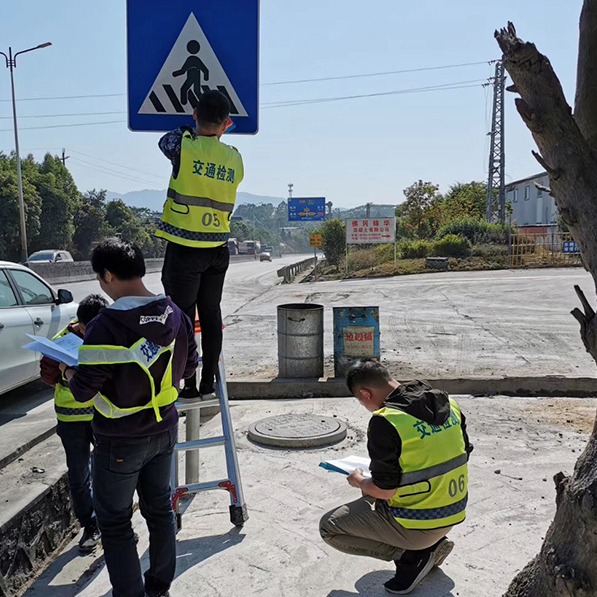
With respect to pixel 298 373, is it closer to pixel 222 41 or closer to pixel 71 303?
pixel 71 303

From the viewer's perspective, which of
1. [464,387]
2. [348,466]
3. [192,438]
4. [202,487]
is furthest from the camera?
[464,387]

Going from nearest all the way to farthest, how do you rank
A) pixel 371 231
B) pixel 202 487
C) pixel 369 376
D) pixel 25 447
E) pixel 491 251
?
pixel 369 376, pixel 202 487, pixel 25 447, pixel 371 231, pixel 491 251

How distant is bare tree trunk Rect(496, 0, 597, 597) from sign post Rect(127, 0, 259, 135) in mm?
2073

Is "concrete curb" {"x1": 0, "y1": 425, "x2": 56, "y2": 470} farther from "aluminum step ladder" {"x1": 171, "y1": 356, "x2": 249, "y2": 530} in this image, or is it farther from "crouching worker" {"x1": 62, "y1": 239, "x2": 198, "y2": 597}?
"crouching worker" {"x1": 62, "y1": 239, "x2": 198, "y2": 597}

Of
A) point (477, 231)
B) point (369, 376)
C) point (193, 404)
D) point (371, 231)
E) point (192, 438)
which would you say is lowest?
point (192, 438)

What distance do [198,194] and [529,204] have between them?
7451 cm

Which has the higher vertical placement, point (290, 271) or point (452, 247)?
point (452, 247)

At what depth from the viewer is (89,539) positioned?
155 inches

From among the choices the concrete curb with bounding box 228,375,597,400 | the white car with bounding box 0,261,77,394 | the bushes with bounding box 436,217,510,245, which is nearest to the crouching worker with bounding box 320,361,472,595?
the concrete curb with bounding box 228,375,597,400

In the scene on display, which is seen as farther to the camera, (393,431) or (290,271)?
(290,271)

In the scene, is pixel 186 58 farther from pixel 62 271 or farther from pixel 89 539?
pixel 62 271

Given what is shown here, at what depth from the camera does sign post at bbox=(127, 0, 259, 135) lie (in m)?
3.85

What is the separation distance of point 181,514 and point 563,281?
1955cm

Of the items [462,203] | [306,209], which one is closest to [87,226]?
[306,209]
